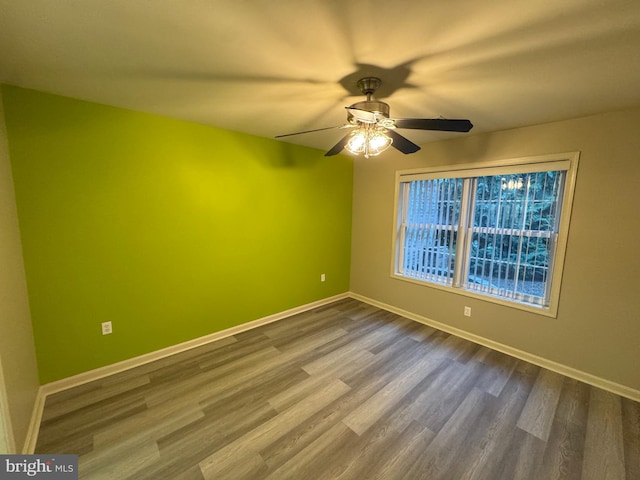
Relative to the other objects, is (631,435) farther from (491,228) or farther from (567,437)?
(491,228)

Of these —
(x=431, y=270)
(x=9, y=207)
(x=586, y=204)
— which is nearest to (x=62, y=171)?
(x=9, y=207)

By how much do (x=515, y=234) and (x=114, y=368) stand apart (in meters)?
4.10

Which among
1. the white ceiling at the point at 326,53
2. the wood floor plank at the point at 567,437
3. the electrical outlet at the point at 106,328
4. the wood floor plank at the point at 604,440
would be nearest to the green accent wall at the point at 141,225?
the electrical outlet at the point at 106,328

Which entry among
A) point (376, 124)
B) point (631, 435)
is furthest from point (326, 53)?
point (631, 435)

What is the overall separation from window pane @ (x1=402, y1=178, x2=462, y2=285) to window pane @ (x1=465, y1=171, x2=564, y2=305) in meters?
0.24

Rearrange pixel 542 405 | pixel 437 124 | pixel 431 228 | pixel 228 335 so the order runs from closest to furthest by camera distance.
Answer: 1. pixel 437 124
2. pixel 542 405
3. pixel 228 335
4. pixel 431 228

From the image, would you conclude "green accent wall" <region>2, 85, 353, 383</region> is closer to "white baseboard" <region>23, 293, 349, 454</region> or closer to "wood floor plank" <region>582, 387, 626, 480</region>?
"white baseboard" <region>23, 293, 349, 454</region>

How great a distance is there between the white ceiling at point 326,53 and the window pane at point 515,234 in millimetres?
693

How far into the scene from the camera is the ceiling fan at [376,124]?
1.52 m

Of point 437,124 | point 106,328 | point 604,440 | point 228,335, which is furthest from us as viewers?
point 228,335

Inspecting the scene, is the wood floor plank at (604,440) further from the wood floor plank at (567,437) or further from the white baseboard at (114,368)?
the white baseboard at (114,368)

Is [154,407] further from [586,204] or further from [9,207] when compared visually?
[586,204]

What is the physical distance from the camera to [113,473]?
1.41 meters

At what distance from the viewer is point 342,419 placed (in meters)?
1.80
